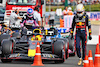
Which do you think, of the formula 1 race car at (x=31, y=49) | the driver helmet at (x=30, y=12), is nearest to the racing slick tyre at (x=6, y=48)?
the formula 1 race car at (x=31, y=49)

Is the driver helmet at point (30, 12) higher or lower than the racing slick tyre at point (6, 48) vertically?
higher

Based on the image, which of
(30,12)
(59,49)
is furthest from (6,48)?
(30,12)

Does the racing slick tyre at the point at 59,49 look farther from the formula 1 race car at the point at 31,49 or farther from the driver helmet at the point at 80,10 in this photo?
the driver helmet at the point at 80,10

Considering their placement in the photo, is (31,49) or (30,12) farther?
(30,12)

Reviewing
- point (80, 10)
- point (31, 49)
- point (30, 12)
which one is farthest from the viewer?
point (30, 12)

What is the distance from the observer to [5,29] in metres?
16.7

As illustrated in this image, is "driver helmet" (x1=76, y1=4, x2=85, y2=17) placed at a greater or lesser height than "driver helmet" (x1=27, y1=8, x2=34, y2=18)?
greater

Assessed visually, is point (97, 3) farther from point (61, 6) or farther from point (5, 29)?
point (5, 29)

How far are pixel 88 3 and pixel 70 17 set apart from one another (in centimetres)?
546

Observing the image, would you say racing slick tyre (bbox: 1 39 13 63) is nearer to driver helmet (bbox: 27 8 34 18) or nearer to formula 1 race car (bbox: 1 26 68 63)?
formula 1 race car (bbox: 1 26 68 63)

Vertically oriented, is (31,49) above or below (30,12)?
below

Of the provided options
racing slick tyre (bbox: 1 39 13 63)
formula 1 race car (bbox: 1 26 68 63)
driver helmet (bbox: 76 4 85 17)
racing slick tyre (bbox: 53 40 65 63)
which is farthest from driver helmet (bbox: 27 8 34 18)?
driver helmet (bbox: 76 4 85 17)

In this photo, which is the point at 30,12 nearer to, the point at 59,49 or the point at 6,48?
the point at 6,48

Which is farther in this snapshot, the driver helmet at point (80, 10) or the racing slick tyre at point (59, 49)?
the racing slick tyre at point (59, 49)
